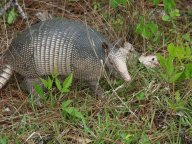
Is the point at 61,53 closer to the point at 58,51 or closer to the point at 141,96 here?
the point at 58,51

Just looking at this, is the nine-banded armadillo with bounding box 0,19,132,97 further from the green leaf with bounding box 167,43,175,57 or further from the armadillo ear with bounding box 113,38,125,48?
the green leaf with bounding box 167,43,175,57

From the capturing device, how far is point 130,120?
446 centimetres

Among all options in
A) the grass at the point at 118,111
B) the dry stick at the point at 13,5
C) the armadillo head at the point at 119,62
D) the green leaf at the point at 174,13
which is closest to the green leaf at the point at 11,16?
the dry stick at the point at 13,5

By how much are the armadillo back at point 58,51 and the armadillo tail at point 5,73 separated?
3.1 inches

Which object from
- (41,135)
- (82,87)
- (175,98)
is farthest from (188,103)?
(41,135)

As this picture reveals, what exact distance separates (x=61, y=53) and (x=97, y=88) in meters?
0.49

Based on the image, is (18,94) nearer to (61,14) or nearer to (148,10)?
(61,14)

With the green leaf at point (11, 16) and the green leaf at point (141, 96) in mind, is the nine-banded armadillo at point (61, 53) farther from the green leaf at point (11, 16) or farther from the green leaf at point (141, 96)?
the green leaf at point (11, 16)

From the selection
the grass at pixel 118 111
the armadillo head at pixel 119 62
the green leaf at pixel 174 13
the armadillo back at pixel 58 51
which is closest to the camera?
the grass at pixel 118 111

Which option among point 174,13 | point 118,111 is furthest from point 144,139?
point 174,13

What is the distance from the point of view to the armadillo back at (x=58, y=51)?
4.70 meters

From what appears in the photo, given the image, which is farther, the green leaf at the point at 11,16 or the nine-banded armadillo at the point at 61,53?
the green leaf at the point at 11,16

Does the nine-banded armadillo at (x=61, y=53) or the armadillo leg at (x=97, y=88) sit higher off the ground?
the nine-banded armadillo at (x=61, y=53)

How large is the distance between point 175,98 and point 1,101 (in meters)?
1.67
